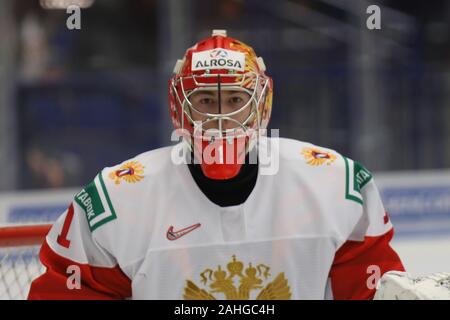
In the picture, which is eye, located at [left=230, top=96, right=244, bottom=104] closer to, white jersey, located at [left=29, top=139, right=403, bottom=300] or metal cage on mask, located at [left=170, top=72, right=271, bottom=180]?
metal cage on mask, located at [left=170, top=72, right=271, bottom=180]

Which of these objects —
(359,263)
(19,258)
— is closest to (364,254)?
(359,263)

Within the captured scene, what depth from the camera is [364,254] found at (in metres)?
2.46

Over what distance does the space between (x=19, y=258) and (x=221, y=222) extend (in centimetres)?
84

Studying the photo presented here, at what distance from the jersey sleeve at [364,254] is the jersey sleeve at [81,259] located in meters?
0.58

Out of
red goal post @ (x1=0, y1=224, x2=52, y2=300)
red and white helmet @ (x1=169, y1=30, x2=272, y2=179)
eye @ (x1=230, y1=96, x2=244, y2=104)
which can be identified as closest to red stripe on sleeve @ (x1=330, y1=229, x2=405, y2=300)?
red and white helmet @ (x1=169, y1=30, x2=272, y2=179)

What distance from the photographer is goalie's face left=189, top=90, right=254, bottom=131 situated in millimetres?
2392

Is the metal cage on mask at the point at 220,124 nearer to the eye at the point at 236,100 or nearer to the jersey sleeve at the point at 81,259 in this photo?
the eye at the point at 236,100

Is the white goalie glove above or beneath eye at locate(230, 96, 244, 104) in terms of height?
beneath

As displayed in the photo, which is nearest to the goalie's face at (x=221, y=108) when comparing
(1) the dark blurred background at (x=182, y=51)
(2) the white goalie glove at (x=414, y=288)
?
(2) the white goalie glove at (x=414, y=288)

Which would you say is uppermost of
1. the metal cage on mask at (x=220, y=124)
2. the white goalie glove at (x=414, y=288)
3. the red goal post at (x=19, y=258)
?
the metal cage on mask at (x=220, y=124)

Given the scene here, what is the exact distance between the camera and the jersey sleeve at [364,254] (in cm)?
245

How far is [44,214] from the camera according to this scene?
556 centimetres
